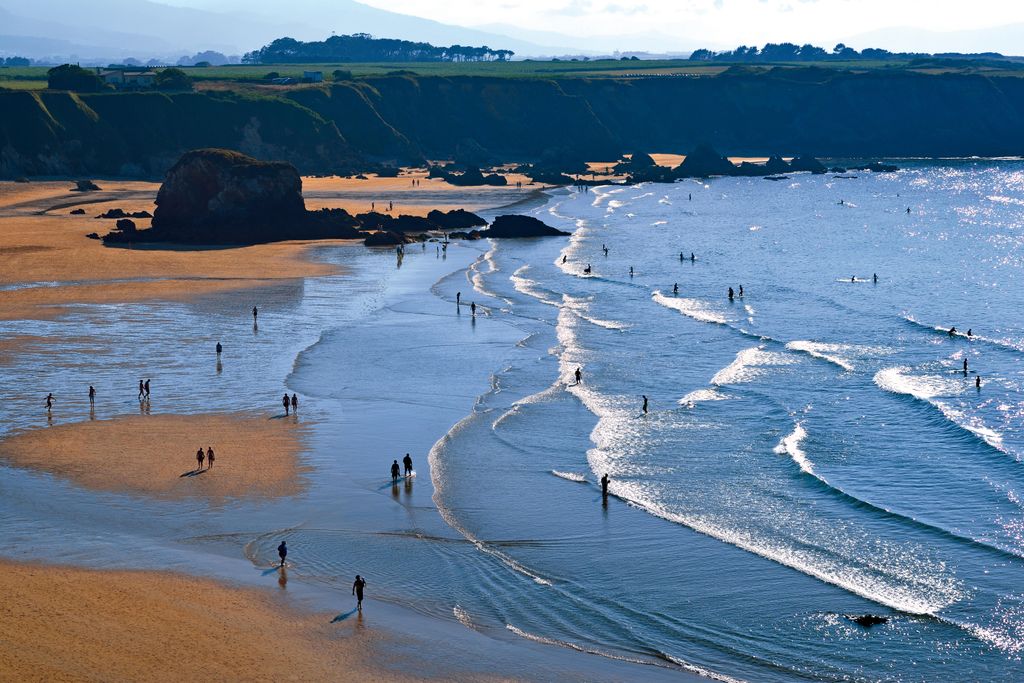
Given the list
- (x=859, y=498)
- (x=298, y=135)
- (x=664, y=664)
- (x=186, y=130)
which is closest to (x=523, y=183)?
(x=298, y=135)

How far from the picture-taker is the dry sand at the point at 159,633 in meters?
21.3

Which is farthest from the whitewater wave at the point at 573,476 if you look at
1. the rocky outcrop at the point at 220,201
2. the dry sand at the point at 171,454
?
the rocky outcrop at the point at 220,201

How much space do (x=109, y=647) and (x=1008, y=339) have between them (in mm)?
45313

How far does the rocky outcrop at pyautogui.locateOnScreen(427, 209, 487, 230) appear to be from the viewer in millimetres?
96938

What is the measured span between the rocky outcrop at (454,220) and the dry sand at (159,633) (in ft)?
239

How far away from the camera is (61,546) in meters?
27.2

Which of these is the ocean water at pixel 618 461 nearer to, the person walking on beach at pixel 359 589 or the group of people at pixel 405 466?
the group of people at pixel 405 466

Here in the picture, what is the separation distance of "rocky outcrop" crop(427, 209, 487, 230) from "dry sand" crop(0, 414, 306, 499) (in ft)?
194

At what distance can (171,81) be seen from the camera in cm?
14400

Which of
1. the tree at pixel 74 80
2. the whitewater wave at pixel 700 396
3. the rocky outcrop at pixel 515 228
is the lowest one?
the whitewater wave at pixel 700 396

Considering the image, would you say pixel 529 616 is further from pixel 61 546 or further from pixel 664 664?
pixel 61 546

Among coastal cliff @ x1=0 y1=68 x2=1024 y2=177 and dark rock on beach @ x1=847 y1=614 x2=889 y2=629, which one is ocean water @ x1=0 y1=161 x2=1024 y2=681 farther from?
coastal cliff @ x1=0 y1=68 x2=1024 y2=177

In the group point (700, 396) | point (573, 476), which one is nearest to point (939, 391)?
point (700, 396)

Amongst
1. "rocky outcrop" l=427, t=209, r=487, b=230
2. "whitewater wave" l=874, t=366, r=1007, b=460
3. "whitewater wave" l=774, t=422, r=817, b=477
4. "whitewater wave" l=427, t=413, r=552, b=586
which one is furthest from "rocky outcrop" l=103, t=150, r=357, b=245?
"whitewater wave" l=774, t=422, r=817, b=477
